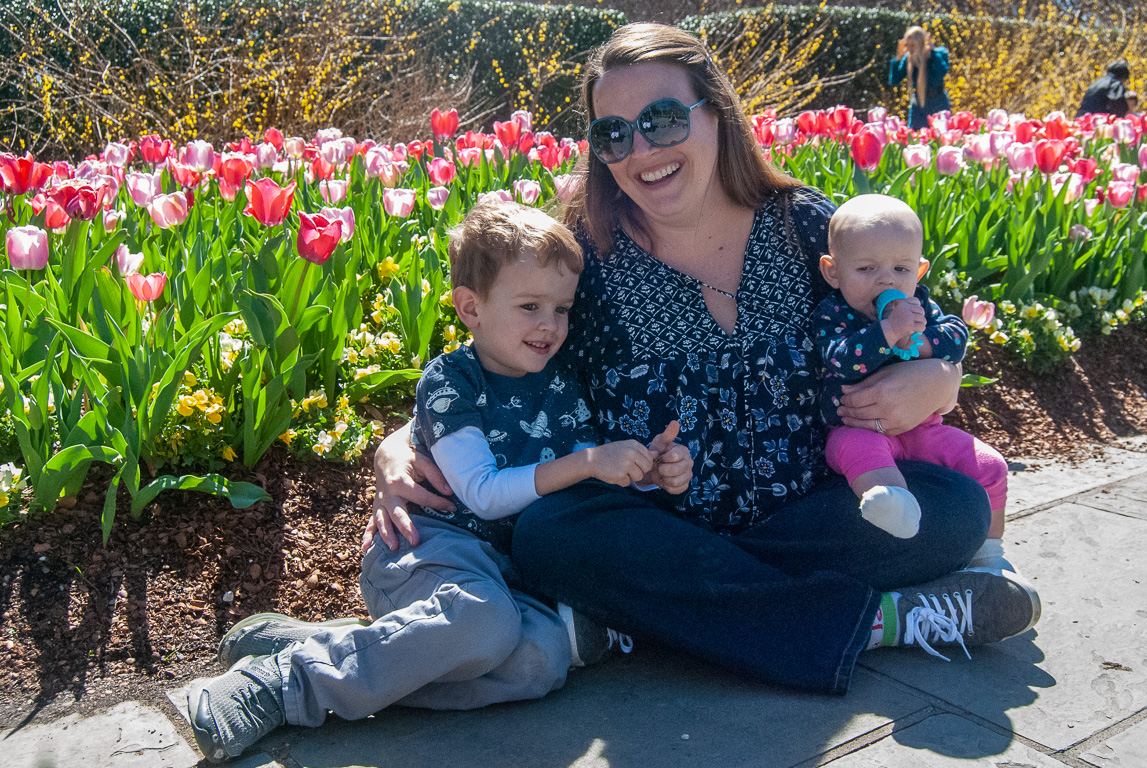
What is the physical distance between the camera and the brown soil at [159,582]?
2.08 meters

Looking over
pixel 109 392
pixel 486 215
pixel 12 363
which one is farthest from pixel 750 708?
pixel 12 363

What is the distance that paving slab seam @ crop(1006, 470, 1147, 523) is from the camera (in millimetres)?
2926

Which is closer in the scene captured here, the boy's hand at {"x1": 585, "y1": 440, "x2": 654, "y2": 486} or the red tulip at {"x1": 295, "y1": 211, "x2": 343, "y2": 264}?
the boy's hand at {"x1": 585, "y1": 440, "x2": 654, "y2": 486}

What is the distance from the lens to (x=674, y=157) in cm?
235

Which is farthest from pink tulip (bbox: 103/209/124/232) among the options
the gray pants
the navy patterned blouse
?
the gray pants

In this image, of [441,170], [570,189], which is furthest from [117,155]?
[570,189]

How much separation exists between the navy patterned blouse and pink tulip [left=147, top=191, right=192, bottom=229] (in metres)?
1.39

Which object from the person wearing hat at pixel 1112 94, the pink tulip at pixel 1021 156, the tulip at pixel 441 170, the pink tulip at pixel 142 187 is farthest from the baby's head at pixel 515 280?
the person wearing hat at pixel 1112 94

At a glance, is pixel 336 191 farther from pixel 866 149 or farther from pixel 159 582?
pixel 866 149

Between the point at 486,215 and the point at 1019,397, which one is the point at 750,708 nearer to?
the point at 486,215

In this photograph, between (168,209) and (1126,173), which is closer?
(168,209)

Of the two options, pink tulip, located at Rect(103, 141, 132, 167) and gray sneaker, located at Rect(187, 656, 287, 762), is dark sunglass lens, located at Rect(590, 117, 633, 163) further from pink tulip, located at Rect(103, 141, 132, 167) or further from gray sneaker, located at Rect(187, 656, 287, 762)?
pink tulip, located at Rect(103, 141, 132, 167)

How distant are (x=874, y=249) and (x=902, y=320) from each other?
0.16 metres

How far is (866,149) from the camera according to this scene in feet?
13.1
